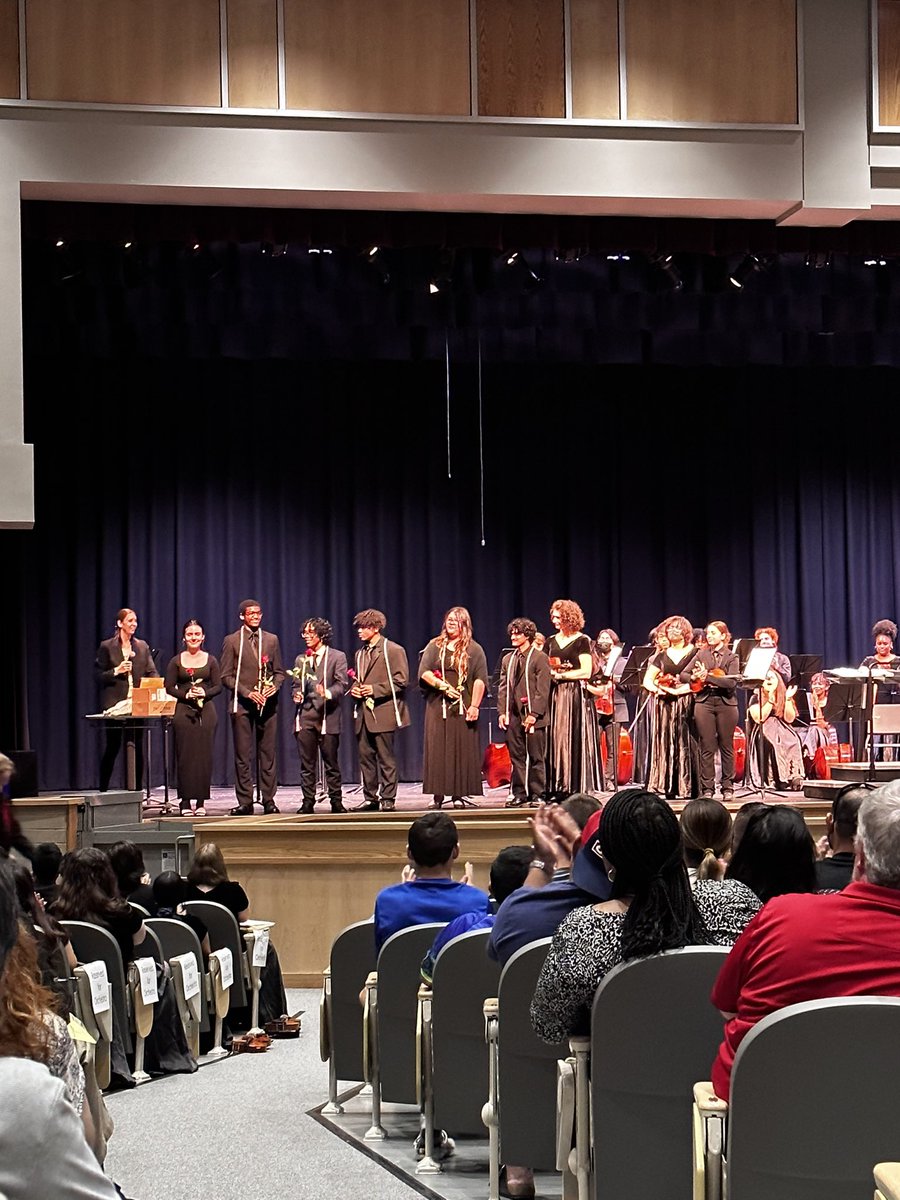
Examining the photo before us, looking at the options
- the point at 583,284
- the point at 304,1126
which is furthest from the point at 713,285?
the point at 304,1126

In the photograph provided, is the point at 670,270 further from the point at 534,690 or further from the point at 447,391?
the point at 447,391

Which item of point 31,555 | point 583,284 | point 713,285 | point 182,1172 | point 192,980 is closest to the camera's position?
point 182,1172

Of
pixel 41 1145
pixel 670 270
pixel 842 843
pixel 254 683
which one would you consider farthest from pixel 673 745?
pixel 41 1145

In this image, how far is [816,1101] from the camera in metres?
2.48

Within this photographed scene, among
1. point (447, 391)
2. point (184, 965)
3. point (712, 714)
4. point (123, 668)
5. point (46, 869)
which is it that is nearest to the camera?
point (46, 869)

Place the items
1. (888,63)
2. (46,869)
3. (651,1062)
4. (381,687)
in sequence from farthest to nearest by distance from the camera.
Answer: (381,687)
(888,63)
(46,869)
(651,1062)

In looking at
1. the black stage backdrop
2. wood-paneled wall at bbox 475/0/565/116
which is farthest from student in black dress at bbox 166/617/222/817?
wood-paneled wall at bbox 475/0/565/116

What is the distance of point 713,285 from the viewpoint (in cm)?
1140

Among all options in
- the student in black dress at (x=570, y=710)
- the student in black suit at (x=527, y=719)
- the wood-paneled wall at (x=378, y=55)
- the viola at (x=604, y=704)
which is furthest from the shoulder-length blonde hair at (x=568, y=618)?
the wood-paneled wall at (x=378, y=55)

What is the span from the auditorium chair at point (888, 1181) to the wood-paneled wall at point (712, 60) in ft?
27.2

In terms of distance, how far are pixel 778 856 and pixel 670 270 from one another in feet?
26.9

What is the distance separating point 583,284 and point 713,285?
1459mm

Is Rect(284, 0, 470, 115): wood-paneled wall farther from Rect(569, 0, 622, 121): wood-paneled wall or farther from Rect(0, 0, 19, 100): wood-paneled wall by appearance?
Rect(0, 0, 19, 100): wood-paneled wall

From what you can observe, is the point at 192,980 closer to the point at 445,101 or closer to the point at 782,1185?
the point at 782,1185
